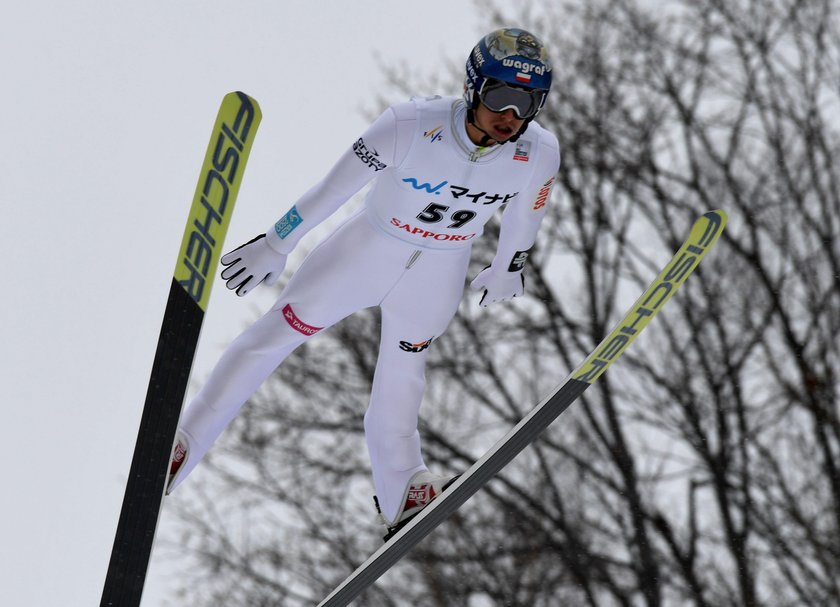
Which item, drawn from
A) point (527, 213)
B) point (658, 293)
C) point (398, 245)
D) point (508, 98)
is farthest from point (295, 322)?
point (658, 293)

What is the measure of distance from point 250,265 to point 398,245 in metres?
0.49

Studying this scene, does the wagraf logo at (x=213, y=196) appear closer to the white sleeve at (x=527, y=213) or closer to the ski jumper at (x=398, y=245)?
the ski jumper at (x=398, y=245)

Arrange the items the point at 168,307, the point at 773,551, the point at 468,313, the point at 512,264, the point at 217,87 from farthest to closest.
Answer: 1. the point at 217,87
2. the point at 468,313
3. the point at 773,551
4. the point at 512,264
5. the point at 168,307

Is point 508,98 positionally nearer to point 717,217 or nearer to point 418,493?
point 717,217

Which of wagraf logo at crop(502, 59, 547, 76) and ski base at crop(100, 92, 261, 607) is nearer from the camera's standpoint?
ski base at crop(100, 92, 261, 607)

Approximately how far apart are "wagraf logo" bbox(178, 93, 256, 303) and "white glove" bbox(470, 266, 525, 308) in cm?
100

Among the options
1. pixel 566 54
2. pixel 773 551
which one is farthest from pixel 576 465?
pixel 566 54

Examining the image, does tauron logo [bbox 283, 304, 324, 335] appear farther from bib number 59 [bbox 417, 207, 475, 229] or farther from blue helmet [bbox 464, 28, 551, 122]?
blue helmet [bbox 464, 28, 551, 122]

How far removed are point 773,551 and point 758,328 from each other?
212cm

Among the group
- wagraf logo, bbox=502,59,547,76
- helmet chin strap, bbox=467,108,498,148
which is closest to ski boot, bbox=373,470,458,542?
helmet chin strap, bbox=467,108,498,148

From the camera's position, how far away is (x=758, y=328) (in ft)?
35.1

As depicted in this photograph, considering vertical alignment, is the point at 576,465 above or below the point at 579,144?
below

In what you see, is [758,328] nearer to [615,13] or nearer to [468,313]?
[468,313]

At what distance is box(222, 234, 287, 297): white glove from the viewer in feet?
12.2
